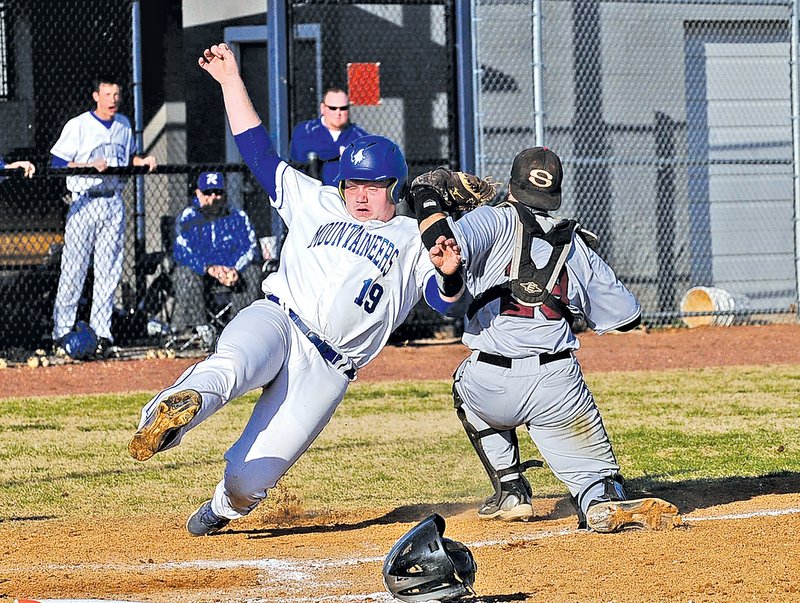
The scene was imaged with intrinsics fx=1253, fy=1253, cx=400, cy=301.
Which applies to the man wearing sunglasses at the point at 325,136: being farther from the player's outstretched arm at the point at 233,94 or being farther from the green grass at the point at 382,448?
the player's outstretched arm at the point at 233,94

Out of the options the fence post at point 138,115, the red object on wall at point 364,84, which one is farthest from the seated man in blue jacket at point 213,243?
the red object on wall at point 364,84

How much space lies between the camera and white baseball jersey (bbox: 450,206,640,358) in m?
5.30

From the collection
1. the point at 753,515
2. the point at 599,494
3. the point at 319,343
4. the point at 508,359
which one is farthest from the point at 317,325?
the point at 753,515

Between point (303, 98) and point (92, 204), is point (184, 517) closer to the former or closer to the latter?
point (92, 204)

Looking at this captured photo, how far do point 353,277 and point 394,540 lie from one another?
119cm

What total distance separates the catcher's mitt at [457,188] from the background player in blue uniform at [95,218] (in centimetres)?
687

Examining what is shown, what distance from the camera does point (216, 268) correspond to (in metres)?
12.0

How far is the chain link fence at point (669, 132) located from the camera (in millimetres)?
14586

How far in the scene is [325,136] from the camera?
11914 mm

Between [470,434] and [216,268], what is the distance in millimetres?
6479

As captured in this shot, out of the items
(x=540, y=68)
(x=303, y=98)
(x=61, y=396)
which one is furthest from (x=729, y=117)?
(x=61, y=396)

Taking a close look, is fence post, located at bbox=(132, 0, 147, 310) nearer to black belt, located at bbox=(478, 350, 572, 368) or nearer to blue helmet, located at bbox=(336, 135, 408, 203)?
blue helmet, located at bbox=(336, 135, 408, 203)

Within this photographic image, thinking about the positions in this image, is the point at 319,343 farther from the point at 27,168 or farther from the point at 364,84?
the point at 364,84

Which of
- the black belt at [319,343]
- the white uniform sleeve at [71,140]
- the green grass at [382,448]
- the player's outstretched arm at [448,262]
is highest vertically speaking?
the white uniform sleeve at [71,140]
